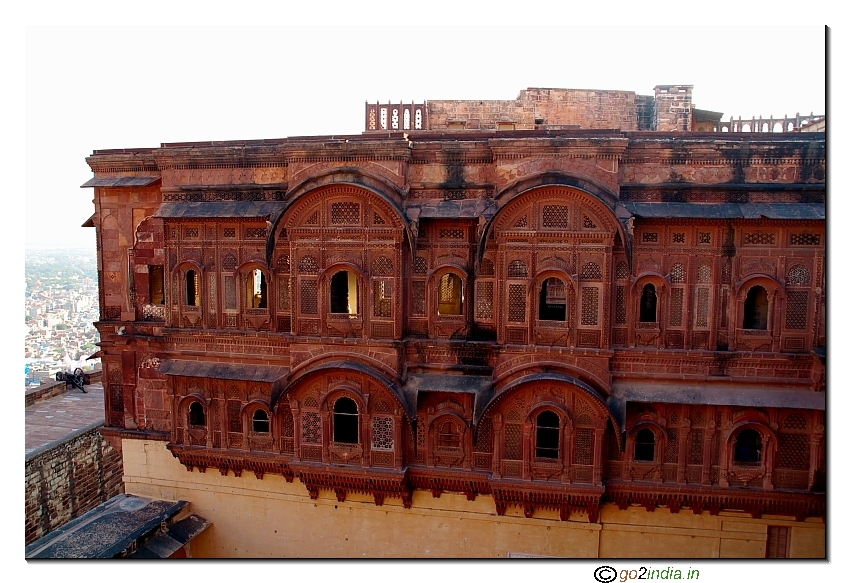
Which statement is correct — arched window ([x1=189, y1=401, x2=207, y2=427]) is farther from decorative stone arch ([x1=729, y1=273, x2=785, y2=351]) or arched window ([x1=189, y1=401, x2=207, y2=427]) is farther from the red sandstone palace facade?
decorative stone arch ([x1=729, y1=273, x2=785, y2=351])

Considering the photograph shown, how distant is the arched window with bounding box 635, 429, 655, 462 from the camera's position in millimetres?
8562

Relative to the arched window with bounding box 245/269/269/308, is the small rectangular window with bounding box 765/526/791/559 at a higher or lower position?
lower

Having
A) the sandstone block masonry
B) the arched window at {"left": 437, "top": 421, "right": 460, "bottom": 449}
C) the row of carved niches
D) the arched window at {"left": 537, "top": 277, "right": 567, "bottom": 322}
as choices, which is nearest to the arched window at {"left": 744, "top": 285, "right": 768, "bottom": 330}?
the row of carved niches

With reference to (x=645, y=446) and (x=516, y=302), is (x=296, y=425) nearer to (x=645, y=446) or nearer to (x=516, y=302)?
(x=516, y=302)

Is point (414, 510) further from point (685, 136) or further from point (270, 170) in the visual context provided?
point (685, 136)

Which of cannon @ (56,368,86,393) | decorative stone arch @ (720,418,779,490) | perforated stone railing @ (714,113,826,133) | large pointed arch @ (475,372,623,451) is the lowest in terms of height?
cannon @ (56,368,86,393)

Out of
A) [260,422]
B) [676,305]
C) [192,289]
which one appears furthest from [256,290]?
[676,305]

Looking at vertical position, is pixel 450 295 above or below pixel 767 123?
below

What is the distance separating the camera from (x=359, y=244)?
338 inches

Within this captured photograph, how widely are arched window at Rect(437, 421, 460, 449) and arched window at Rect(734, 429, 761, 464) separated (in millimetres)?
4284

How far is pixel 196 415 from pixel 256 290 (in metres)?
2.57

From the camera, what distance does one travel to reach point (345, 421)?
9.19m

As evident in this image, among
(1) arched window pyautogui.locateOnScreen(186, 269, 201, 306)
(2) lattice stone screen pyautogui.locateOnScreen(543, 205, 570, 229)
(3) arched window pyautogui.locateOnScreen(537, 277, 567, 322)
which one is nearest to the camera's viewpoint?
(2) lattice stone screen pyautogui.locateOnScreen(543, 205, 570, 229)

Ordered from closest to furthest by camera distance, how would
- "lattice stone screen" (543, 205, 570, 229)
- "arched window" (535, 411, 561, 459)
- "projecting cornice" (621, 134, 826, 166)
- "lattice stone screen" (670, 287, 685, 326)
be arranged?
"projecting cornice" (621, 134, 826, 166), "lattice stone screen" (543, 205, 570, 229), "lattice stone screen" (670, 287, 685, 326), "arched window" (535, 411, 561, 459)
